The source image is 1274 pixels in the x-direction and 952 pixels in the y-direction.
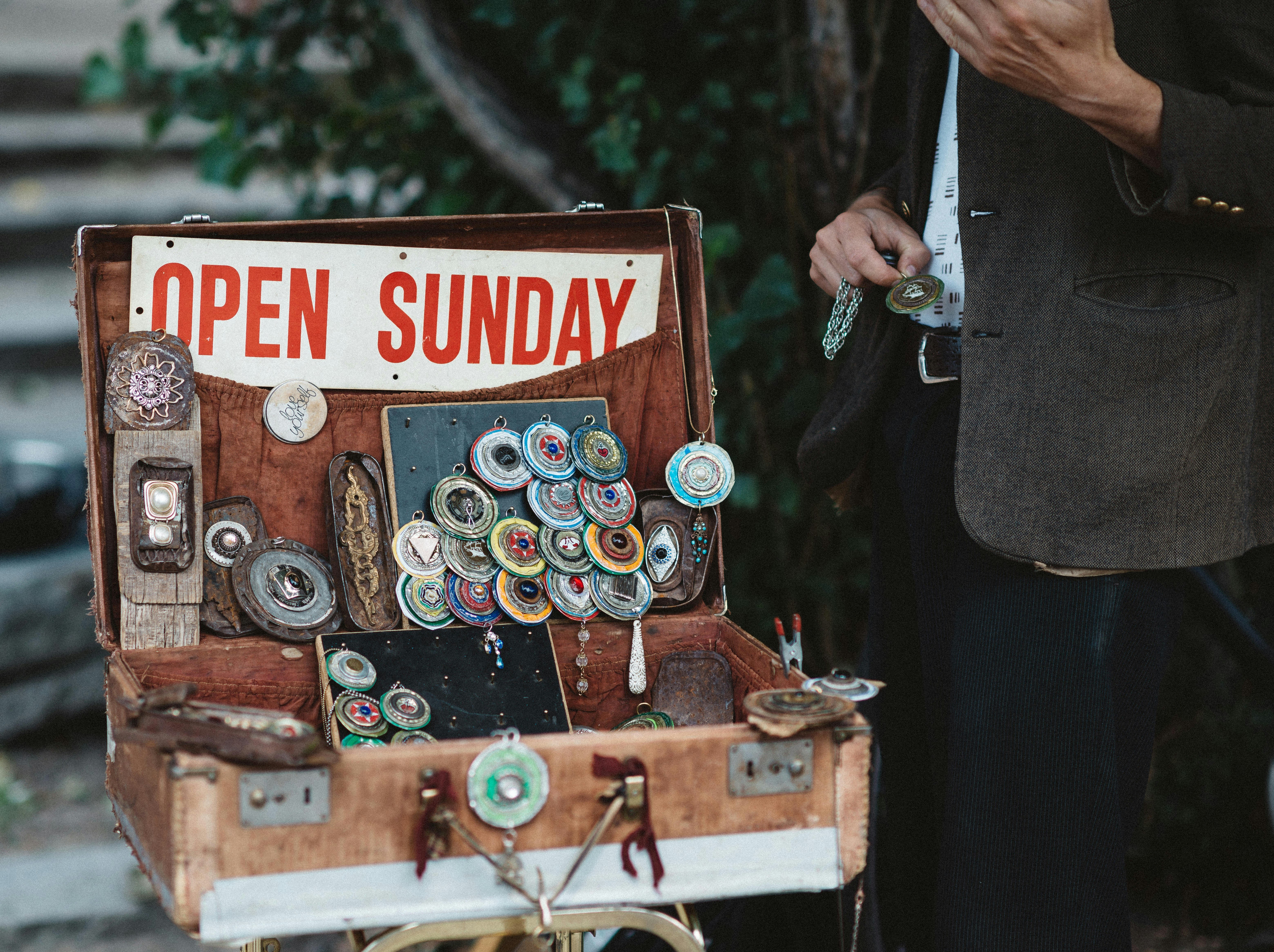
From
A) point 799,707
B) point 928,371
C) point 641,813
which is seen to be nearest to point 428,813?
point 641,813

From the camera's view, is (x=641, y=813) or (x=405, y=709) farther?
(x=405, y=709)

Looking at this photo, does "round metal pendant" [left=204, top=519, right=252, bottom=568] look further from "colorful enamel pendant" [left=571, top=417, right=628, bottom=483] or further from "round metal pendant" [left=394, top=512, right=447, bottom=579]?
"colorful enamel pendant" [left=571, top=417, right=628, bottom=483]

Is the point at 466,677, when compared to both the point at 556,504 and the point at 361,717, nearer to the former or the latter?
the point at 361,717

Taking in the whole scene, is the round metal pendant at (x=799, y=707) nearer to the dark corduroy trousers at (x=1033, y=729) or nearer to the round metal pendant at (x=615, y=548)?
the dark corduroy trousers at (x=1033, y=729)

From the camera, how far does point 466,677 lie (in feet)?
5.42


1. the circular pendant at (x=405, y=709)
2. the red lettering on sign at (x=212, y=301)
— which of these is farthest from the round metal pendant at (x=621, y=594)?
the red lettering on sign at (x=212, y=301)

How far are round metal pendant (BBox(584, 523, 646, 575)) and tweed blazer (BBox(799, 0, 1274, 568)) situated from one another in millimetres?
557

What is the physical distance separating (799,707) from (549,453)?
2.24 ft

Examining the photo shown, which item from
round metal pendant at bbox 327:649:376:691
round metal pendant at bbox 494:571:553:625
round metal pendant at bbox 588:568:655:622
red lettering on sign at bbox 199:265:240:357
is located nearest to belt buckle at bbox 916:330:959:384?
round metal pendant at bbox 588:568:655:622

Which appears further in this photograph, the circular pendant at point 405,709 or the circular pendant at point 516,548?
the circular pendant at point 516,548

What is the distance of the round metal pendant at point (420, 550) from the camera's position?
5.56ft

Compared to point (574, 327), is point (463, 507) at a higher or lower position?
lower

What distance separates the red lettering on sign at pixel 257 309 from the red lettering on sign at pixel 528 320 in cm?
36

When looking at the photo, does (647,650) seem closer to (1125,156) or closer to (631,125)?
(1125,156)
